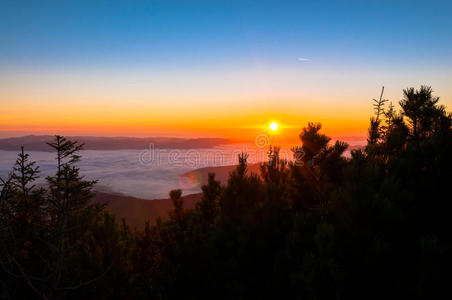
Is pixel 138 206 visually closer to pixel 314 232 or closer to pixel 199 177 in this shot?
pixel 199 177

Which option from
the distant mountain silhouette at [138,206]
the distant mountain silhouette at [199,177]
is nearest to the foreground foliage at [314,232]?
the distant mountain silhouette at [138,206]

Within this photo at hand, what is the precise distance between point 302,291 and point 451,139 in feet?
13.2

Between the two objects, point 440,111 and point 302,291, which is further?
point 440,111

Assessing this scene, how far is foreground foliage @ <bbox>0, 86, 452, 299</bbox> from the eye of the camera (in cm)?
335

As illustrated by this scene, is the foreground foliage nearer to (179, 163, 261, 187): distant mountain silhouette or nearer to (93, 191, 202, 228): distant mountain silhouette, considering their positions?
(93, 191, 202, 228): distant mountain silhouette

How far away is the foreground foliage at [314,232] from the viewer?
11.0 ft

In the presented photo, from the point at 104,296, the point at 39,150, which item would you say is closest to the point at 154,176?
the point at 104,296

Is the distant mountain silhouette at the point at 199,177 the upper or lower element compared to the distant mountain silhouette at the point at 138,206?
upper

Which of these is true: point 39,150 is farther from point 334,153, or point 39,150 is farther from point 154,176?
point 334,153

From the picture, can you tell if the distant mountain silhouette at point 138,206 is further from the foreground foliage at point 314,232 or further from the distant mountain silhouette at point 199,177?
the foreground foliage at point 314,232

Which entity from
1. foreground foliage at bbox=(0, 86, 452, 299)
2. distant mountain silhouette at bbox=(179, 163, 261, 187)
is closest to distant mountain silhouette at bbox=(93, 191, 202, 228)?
distant mountain silhouette at bbox=(179, 163, 261, 187)

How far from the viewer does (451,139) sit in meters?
4.64

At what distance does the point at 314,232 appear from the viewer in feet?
13.8

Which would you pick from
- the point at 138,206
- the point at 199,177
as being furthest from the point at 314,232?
the point at 199,177
